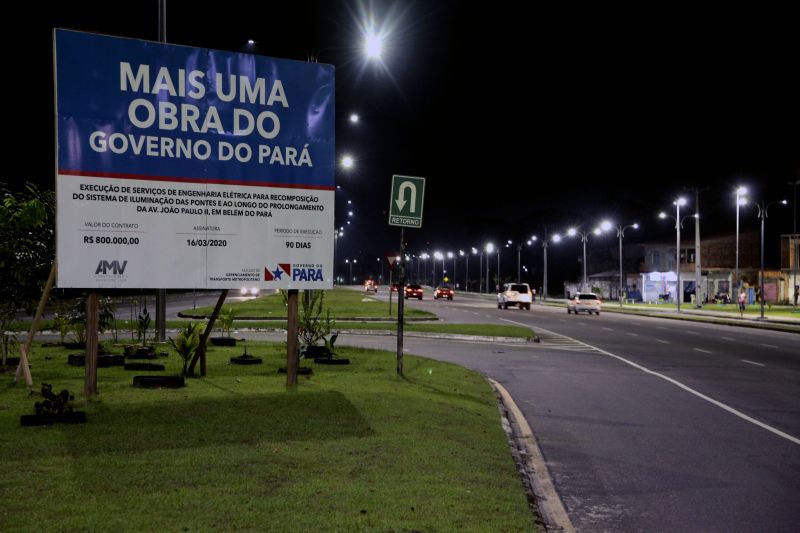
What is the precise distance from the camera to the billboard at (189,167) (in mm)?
9914

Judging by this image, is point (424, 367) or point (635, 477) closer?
point (635, 477)

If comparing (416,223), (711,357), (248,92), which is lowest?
(711,357)

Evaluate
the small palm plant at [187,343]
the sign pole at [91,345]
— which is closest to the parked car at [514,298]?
the small palm plant at [187,343]

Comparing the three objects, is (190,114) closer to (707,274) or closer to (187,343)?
(187,343)

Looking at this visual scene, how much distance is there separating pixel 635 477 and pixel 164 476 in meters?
4.59

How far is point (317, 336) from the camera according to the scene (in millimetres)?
16438

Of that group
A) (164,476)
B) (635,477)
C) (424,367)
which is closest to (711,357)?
(424,367)

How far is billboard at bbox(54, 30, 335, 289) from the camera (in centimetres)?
991

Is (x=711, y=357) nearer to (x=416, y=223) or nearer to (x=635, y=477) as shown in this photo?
(x=416, y=223)

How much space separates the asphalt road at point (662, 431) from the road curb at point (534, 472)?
5.1 inches

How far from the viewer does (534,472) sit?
7.57 metres

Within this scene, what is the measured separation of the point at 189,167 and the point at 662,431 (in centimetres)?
744

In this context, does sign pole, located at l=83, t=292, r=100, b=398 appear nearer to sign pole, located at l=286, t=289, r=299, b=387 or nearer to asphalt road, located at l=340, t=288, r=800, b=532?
sign pole, located at l=286, t=289, r=299, b=387

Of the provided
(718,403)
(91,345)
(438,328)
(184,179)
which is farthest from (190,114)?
(438,328)
